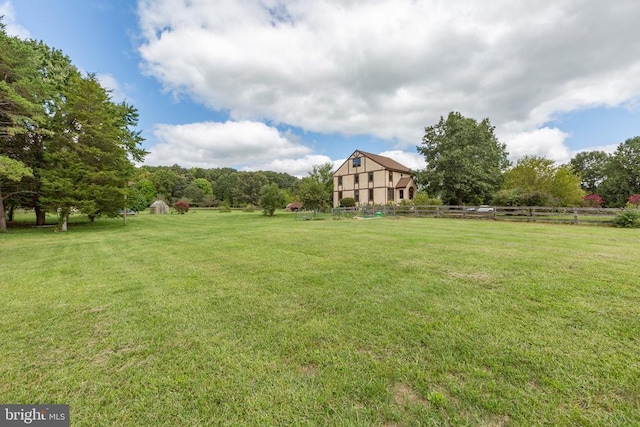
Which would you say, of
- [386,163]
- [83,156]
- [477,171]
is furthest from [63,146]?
[477,171]

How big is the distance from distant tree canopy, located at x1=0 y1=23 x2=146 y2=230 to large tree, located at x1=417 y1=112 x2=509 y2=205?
27875mm

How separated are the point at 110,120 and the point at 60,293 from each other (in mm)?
15561

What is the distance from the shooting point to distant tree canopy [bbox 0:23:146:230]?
13.6m

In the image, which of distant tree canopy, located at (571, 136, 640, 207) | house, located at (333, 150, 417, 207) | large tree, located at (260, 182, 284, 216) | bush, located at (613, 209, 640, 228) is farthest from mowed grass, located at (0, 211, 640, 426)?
distant tree canopy, located at (571, 136, 640, 207)

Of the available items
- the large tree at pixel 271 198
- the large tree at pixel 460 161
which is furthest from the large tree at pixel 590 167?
the large tree at pixel 271 198

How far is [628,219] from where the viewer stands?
12453 mm

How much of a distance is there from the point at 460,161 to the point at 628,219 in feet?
49.1

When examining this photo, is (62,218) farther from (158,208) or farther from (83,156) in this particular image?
(158,208)

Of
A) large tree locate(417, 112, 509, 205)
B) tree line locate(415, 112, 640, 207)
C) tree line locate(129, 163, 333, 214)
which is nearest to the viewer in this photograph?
tree line locate(415, 112, 640, 207)

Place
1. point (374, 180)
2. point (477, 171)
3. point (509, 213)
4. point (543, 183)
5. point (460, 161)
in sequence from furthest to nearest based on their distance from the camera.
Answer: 1. point (374, 180)
2. point (460, 161)
3. point (477, 171)
4. point (543, 183)
5. point (509, 213)

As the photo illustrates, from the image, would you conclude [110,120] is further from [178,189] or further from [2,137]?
[178,189]

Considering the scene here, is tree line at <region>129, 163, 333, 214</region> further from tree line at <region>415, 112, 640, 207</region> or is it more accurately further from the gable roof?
tree line at <region>415, 112, 640, 207</region>

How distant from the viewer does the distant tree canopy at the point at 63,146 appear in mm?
13562

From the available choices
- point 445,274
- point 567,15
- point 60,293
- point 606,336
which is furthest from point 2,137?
point 567,15
